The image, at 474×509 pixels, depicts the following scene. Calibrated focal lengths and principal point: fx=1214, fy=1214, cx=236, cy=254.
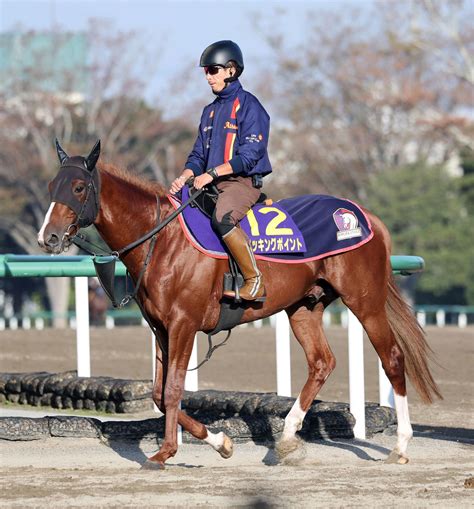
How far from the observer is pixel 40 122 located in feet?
116

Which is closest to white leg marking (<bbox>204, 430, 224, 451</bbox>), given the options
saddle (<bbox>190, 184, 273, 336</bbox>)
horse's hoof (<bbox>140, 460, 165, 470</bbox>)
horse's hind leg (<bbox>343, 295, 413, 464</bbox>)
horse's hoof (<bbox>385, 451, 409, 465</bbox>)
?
horse's hoof (<bbox>140, 460, 165, 470</bbox>)

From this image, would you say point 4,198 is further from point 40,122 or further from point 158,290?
point 158,290

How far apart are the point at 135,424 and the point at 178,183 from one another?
1819 mm

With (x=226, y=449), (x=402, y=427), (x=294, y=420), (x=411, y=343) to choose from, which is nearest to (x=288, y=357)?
(x=411, y=343)

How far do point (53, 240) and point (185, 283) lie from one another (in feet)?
2.87

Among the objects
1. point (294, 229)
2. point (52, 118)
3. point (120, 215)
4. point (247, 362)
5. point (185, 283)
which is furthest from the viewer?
point (52, 118)

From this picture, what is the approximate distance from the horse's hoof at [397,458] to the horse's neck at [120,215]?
2060mm

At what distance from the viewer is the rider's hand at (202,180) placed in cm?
741

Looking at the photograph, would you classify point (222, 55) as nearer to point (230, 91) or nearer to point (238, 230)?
point (230, 91)

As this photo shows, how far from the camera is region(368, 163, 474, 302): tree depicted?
35.7m

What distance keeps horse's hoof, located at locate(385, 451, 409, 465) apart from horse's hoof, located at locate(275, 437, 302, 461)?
58cm

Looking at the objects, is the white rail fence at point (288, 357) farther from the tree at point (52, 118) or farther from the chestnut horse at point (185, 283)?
the tree at point (52, 118)

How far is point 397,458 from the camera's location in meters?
7.63

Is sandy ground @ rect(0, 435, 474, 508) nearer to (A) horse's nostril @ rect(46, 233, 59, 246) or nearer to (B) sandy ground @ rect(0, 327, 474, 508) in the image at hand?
(B) sandy ground @ rect(0, 327, 474, 508)
